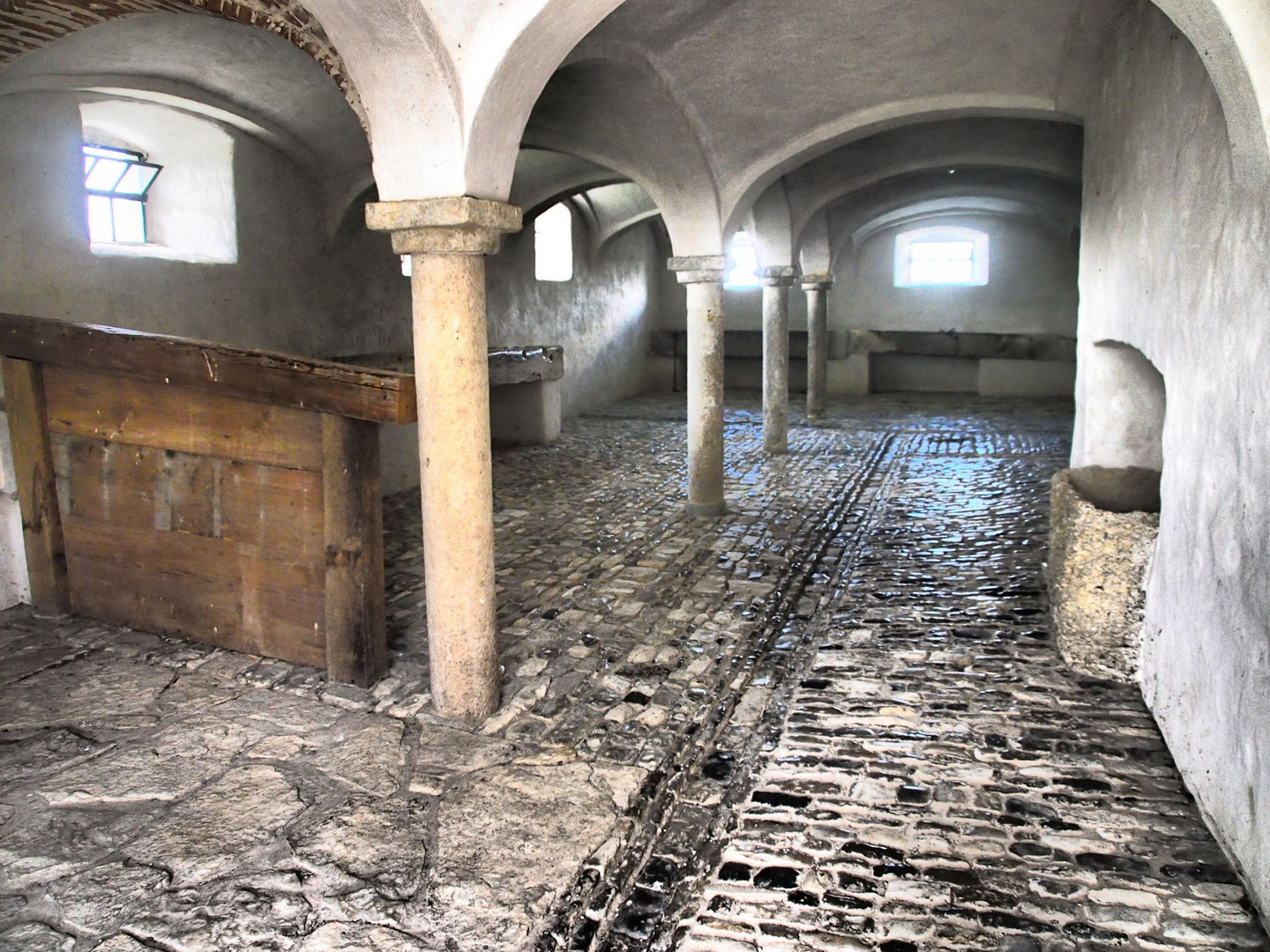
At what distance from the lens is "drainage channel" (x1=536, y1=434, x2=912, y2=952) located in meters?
3.22

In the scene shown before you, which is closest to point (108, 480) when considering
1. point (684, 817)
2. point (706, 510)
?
point (684, 817)

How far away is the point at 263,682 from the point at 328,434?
1427mm

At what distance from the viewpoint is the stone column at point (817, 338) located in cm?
1532

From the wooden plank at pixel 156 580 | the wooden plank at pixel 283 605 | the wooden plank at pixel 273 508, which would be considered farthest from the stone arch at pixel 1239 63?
the wooden plank at pixel 156 580

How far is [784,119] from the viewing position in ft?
27.2

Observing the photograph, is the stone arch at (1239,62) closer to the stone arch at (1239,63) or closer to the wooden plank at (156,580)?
the stone arch at (1239,63)

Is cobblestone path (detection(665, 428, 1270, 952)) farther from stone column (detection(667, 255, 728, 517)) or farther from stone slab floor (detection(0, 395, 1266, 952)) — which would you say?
stone column (detection(667, 255, 728, 517))

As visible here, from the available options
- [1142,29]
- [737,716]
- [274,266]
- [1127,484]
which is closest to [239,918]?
[737,716]

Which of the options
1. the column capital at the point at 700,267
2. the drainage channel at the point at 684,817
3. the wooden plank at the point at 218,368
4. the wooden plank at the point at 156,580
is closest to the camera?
the drainage channel at the point at 684,817

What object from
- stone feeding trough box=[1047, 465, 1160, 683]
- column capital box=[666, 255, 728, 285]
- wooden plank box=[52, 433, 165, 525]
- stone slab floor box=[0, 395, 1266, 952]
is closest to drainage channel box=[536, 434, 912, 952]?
stone slab floor box=[0, 395, 1266, 952]

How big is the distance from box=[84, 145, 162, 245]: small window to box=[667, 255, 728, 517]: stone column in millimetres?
4509

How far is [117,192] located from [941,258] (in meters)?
16.7

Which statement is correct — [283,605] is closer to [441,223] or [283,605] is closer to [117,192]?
[441,223]

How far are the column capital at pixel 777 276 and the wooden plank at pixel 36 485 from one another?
328 inches
